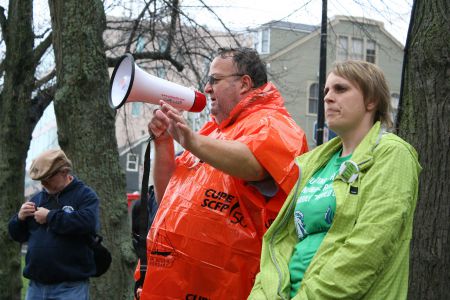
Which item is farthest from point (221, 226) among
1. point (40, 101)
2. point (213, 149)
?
point (40, 101)

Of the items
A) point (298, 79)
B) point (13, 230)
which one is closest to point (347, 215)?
point (13, 230)

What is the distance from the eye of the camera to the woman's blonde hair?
290 centimetres

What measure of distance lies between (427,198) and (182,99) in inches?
64.2

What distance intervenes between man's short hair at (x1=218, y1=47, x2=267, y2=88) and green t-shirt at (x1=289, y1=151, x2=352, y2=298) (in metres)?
0.97

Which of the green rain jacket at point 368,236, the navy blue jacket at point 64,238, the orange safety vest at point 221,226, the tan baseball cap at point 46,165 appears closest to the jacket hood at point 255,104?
the orange safety vest at point 221,226

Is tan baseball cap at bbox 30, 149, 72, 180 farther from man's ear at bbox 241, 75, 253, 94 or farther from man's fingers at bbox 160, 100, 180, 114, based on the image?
man's fingers at bbox 160, 100, 180, 114

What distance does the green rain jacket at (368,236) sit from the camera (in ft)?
8.15

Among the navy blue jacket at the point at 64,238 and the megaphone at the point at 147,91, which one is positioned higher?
the megaphone at the point at 147,91

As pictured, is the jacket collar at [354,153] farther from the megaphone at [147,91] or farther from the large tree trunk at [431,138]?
the large tree trunk at [431,138]

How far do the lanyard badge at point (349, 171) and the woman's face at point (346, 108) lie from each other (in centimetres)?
21

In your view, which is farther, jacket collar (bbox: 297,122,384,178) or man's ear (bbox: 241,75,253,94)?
man's ear (bbox: 241,75,253,94)

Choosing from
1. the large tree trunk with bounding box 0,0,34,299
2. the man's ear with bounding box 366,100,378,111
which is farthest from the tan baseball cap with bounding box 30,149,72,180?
the large tree trunk with bounding box 0,0,34,299

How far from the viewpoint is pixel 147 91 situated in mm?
3422

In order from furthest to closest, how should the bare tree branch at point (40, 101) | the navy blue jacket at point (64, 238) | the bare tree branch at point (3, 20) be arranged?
the bare tree branch at point (40, 101) < the bare tree branch at point (3, 20) < the navy blue jacket at point (64, 238)
